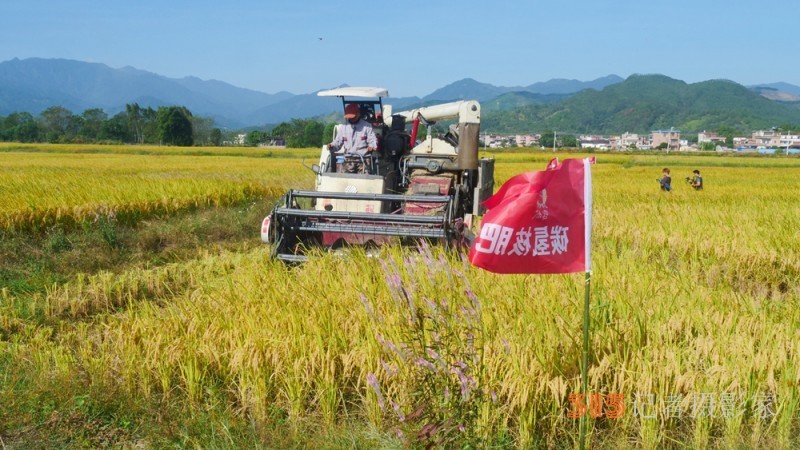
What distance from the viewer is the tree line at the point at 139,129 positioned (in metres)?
86.9

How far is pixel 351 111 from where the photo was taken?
28.0ft

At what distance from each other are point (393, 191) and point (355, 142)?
1.03 metres

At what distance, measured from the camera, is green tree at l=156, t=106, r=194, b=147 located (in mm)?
85562

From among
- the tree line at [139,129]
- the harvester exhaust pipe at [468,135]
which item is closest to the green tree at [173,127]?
the tree line at [139,129]

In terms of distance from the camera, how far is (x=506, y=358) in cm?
387

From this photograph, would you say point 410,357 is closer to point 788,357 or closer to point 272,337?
point 272,337

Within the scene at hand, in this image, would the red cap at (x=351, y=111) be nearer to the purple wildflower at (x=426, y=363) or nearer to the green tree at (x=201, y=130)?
the purple wildflower at (x=426, y=363)

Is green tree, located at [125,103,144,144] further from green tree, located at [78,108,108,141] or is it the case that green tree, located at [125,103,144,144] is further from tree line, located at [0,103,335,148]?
→ green tree, located at [78,108,108,141]

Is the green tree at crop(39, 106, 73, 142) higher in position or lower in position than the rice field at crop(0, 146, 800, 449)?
higher

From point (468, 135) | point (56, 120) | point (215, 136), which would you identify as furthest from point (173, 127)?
point (468, 135)

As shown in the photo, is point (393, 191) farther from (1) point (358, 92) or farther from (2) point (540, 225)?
→ (2) point (540, 225)

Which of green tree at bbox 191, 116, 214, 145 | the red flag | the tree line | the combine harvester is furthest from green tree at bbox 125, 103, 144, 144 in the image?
the red flag

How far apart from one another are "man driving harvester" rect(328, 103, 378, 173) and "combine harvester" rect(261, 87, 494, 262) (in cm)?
13

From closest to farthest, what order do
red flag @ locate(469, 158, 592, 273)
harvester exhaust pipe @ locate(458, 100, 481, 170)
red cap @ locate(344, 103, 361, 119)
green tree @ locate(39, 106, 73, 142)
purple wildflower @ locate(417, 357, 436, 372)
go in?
1. red flag @ locate(469, 158, 592, 273)
2. purple wildflower @ locate(417, 357, 436, 372)
3. red cap @ locate(344, 103, 361, 119)
4. harvester exhaust pipe @ locate(458, 100, 481, 170)
5. green tree @ locate(39, 106, 73, 142)
